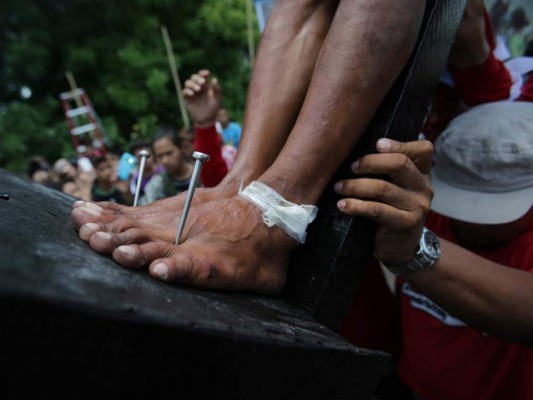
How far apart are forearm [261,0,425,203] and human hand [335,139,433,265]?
82mm

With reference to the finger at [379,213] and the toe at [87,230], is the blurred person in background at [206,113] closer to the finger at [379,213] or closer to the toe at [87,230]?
the finger at [379,213]

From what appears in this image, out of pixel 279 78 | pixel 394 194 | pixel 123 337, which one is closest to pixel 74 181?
pixel 279 78

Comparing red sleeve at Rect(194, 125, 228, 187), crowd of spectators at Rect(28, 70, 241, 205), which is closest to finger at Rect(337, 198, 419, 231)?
crowd of spectators at Rect(28, 70, 241, 205)

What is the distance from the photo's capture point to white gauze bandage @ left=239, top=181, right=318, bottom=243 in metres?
1.03

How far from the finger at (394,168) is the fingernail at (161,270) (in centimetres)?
55

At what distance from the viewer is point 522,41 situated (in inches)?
94.9

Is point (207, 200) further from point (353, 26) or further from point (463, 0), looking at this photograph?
point (463, 0)

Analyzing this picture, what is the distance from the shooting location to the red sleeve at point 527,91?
1849mm

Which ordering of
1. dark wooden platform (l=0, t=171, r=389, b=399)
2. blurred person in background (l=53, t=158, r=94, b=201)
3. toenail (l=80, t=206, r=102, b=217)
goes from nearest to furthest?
dark wooden platform (l=0, t=171, r=389, b=399)
toenail (l=80, t=206, r=102, b=217)
blurred person in background (l=53, t=158, r=94, b=201)

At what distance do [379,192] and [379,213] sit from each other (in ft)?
0.16

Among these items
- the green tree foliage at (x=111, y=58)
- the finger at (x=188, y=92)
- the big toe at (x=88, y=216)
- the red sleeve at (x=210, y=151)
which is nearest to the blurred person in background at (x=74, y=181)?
the red sleeve at (x=210, y=151)

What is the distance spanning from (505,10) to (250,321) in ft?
8.17

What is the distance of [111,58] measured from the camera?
14148 millimetres

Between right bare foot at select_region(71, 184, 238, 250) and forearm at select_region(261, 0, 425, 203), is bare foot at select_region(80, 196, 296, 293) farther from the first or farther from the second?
forearm at select_region(261, 0, 425, 203)
